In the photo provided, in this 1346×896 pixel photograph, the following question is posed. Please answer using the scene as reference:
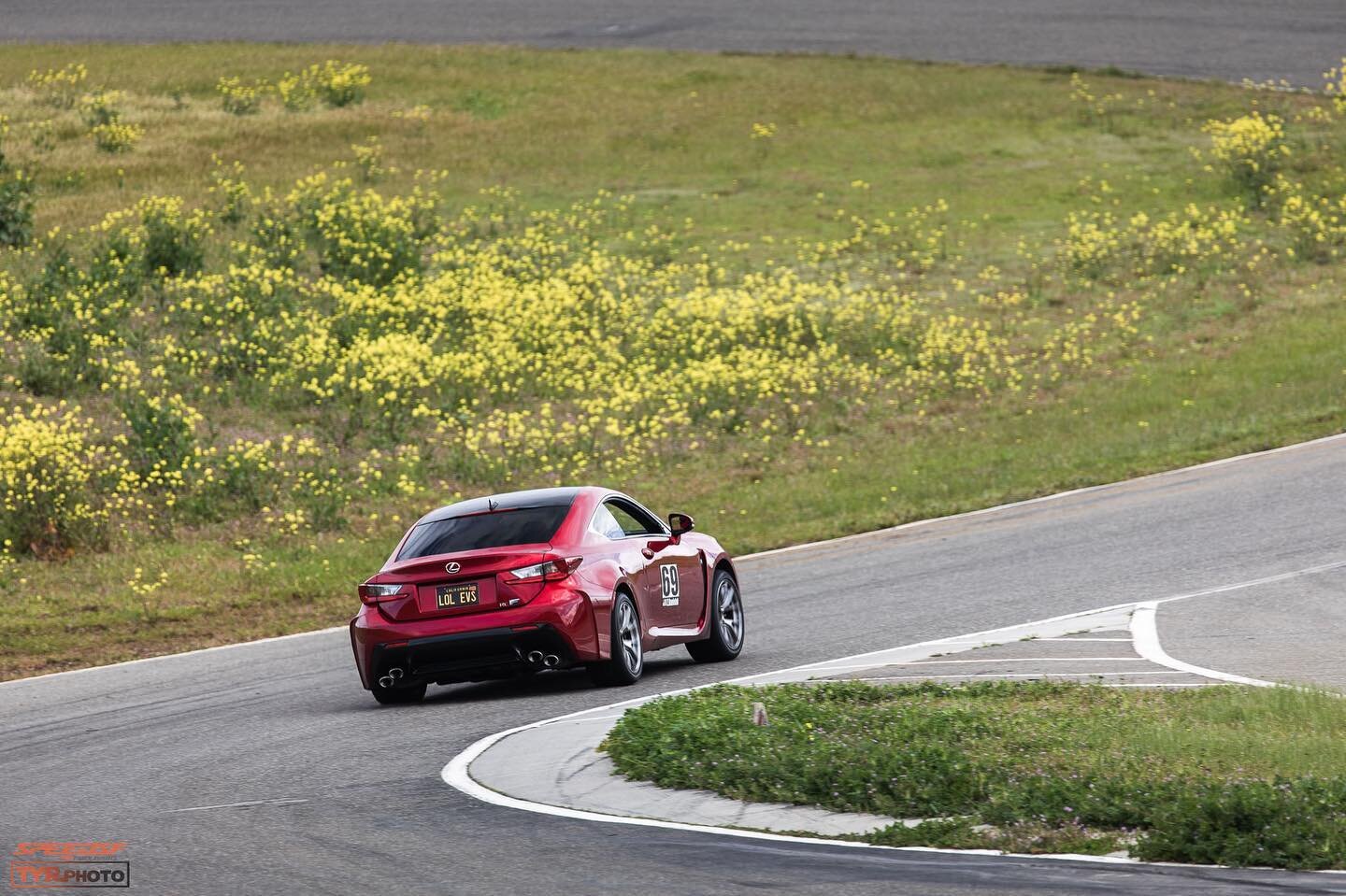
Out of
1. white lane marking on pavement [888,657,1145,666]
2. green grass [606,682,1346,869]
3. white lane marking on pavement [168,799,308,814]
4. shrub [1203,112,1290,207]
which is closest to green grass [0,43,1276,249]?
shrub [1203,112,1290,207]

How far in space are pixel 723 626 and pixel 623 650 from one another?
159 centimetres

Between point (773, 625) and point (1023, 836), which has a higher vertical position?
point (1023, 836)

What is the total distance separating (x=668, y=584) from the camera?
13.9m

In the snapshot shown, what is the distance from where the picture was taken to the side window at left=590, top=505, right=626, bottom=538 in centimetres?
1349

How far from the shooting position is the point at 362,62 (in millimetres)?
48469

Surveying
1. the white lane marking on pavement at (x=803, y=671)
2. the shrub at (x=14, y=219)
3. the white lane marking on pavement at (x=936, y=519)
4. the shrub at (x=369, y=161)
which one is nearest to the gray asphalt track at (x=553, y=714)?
the white lane marking on pavement at (x=803, y=671)

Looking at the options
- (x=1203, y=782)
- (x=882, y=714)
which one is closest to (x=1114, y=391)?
(x=882, y=714)

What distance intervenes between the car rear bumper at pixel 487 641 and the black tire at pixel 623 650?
0.84ft

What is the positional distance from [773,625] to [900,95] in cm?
3216

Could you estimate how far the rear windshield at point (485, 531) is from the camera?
13117mm

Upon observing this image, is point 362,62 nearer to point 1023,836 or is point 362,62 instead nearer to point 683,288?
point 683,288

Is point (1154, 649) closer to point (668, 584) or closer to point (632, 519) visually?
point (668, 584)

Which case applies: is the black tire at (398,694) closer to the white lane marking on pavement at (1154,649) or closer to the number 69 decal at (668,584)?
the number 69 decal at (668,584)

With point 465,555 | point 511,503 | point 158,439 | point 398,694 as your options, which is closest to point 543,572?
→ point 465,555
